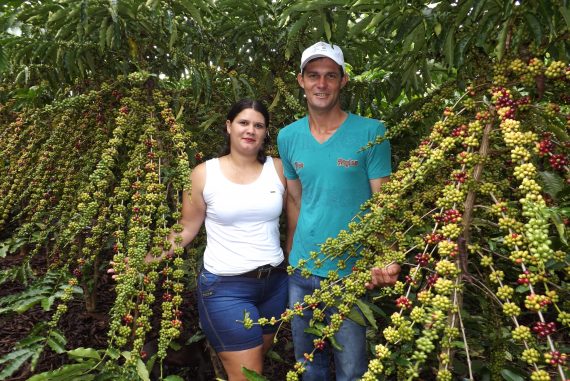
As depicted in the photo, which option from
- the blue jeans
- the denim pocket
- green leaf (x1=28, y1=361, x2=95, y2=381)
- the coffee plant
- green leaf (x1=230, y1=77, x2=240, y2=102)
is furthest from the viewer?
green leaf (x1=230, y1=77, x2=240, y2=102)

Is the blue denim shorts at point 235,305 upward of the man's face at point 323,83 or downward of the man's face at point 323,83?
downward

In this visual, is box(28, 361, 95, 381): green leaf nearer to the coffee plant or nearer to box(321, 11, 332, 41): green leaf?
the coffee plant

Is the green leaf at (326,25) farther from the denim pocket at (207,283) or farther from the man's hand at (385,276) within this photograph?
the denim pocket at (207,283)

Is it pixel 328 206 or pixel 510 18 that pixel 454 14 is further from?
pixel 328 206

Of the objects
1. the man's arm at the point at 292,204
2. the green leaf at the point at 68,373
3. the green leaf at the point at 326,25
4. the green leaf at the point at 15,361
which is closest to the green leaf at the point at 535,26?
the green leaf at the point at 326,25

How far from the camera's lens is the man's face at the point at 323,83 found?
84.2 inches

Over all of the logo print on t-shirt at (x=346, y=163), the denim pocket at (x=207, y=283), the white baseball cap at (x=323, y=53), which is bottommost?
the denim pocket at (x=207, y=283)

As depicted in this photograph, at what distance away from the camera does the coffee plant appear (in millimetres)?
1188

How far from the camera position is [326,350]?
2.33 metres

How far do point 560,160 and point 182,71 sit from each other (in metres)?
2.29

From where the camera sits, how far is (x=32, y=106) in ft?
9.55

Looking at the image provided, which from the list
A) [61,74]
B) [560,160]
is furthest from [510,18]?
[61,74]

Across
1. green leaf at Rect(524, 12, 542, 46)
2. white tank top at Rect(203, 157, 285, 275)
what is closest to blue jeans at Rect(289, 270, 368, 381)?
white tank top at Rect(203, 157, 285, 275)

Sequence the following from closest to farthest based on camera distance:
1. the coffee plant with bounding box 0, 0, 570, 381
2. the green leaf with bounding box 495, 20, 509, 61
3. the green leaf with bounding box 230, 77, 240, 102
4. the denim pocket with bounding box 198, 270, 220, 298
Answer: the coffee plant with bounding box 0, 0, 570, 381 → the green leaf with bounding box 495, 20, 509, 61 → the denim pocket with bounding box 198, 270, 220, 298 → the green leaf with bounding box 230, 77, 240, 102
